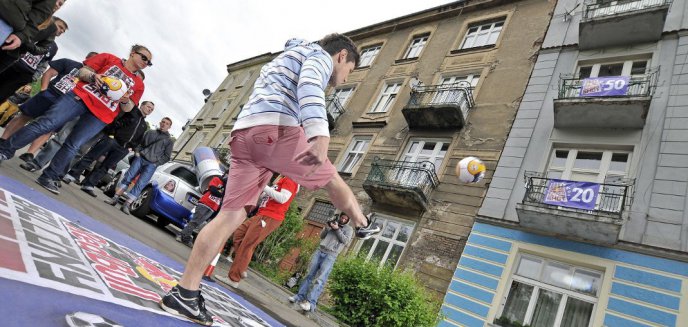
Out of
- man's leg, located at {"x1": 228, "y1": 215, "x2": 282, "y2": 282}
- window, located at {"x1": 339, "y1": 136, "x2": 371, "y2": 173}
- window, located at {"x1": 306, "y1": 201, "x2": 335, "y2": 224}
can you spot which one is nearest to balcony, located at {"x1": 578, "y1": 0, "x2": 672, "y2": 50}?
window, located at {"x1": 339, "y1": 136, "x2": 371, "y2": 173}

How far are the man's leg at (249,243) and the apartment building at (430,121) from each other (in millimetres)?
3767

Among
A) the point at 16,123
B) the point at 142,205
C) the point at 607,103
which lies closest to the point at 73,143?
the point at 16,123

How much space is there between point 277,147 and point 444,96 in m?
12.1

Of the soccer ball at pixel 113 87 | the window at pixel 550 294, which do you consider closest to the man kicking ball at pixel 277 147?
the soccer ball at pixel 113 87

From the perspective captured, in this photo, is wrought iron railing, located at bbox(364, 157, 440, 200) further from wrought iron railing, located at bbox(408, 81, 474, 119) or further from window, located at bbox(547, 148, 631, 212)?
window, located at bbox(547, 148, 631, 212)

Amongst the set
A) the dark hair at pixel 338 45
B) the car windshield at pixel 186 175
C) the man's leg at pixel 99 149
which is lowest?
the man's leg at pixel 99 149

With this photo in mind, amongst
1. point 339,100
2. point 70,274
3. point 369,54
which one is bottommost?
point 70,274

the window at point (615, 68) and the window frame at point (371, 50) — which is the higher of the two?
the window frame at point (371, 50)

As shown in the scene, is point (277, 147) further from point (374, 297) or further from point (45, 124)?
point (374, 297)

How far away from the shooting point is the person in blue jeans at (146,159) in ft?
21.7

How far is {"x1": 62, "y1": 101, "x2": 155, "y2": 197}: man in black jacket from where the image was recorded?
5992 millimetres

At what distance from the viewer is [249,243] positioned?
15.6 ft

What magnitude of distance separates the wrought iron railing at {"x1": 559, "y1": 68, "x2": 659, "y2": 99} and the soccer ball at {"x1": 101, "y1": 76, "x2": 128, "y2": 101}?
10.4 metres

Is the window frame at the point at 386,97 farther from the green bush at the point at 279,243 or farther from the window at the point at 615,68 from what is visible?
the green bush at the point at 279,243
